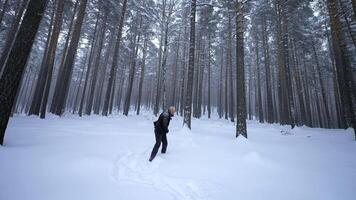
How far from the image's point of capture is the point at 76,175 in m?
4.31

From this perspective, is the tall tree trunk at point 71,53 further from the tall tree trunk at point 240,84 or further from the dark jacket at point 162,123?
the dark jacket at point 162,123

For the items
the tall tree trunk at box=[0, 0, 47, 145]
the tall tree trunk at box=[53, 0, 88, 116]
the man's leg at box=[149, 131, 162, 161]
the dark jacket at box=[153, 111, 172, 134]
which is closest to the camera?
the tall tree trunk at box=[0, 0, 47, 145]

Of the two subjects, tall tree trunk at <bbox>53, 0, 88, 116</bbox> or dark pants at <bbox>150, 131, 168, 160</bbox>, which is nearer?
dark pants at <bbox>150, 131, 168, 160</bbox>

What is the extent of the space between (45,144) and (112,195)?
12.6ft

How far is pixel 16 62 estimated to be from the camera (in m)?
5.46

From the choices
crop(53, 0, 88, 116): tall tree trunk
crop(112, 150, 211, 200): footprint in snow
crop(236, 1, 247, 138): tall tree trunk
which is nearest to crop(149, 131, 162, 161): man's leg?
crop(112, 150, 211, 200): footprint in snow

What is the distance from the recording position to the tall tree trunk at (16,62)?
5268 millimetres

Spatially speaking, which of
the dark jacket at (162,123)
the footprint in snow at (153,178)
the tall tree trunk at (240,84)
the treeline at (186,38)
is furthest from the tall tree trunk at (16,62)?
the tall tree trunk at (240,84)


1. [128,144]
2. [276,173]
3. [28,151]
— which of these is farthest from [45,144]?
[276,173]

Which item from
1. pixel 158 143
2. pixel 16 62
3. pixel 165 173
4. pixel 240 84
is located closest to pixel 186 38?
pixel 240 84

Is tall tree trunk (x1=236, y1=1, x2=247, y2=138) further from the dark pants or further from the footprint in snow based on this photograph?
the footprint in snow

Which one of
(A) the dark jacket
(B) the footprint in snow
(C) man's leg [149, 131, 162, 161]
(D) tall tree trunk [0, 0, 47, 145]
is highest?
(D) tall tree trunk [0, 0, 47, 145]

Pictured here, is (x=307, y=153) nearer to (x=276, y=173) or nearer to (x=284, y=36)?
(x=276, y=173)

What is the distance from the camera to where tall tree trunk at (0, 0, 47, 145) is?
5268 mm
